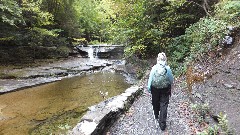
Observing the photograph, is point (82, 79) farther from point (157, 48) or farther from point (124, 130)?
point (124, 130)

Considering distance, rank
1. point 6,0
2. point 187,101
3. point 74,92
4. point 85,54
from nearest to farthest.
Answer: point 187,101 → point 74,92 → point 6,0 → point 85,54

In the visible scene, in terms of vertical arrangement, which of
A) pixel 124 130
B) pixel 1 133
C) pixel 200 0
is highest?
pixel 200 0

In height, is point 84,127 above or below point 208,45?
below

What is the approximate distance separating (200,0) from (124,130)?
9.02m

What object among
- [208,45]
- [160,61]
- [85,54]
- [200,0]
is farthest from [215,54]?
[85,54]

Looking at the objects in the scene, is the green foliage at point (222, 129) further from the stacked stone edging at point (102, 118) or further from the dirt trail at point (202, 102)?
the stacked stone edging at point (102, 118)

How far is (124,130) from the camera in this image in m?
6.32

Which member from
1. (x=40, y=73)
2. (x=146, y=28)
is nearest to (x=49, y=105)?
(x=40, y=73)

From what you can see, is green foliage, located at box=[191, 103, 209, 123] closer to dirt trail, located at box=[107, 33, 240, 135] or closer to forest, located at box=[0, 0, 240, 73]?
dirt trail, located at box=[107, 33, 240, 135]

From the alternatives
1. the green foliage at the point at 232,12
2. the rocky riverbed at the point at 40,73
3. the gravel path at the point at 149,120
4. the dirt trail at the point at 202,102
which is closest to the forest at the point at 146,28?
the green foliage at the point at 232,12

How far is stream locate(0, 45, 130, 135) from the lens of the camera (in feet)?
25.8

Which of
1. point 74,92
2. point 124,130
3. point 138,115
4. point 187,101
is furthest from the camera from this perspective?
point 74,92

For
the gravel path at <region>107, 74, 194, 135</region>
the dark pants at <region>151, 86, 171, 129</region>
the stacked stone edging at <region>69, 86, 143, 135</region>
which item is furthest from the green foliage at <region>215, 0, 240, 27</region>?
the stacked stone edging at <region>69, 86, 143, 135</region>

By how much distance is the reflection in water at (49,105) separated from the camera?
792 centimetres
